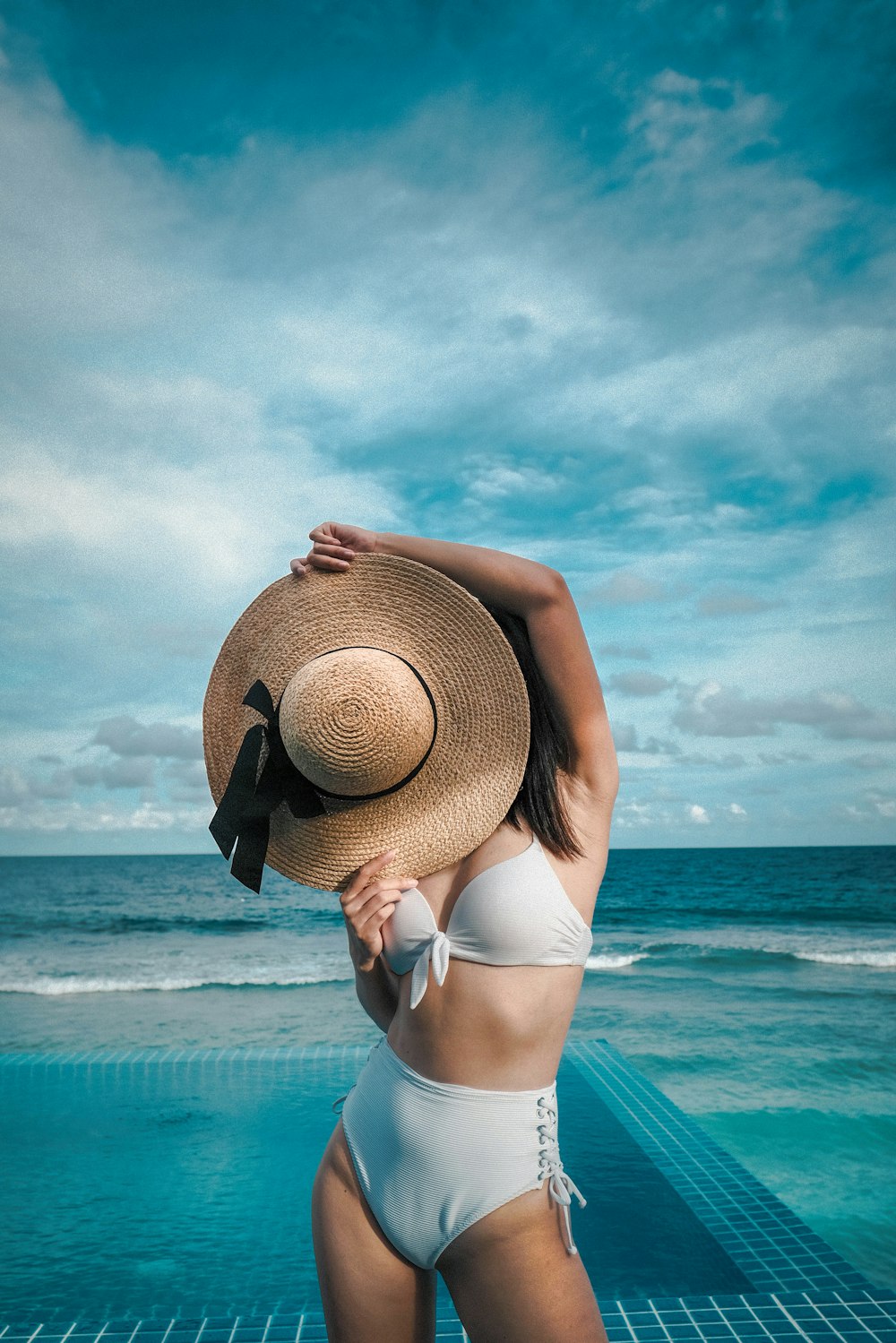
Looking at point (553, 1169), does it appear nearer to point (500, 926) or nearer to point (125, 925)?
point (500, 926)

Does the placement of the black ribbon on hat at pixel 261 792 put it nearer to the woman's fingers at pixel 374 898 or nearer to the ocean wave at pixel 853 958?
the woman's fingers at pixel 374 898

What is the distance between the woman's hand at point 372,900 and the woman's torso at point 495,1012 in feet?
0.25

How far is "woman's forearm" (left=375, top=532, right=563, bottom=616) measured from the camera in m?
1.39

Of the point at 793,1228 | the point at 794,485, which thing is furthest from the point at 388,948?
the point at 794,485

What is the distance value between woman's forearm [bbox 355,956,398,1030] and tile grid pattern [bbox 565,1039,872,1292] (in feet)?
9.83

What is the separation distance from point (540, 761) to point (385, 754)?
0.28 meters

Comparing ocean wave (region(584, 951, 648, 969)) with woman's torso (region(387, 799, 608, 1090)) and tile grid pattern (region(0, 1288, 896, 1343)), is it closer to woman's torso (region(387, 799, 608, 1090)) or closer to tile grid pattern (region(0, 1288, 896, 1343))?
tile grid pattern (region(0, 1288, 896, 1343))

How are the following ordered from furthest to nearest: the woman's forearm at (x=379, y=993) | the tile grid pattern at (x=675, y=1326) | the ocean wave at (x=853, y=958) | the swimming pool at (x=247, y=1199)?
the ocean wave at (x=853, y=958), the swimming pool at (x=247, y=1199), the tile grid pattern at (x=675, y=1326), the woman's forearm at (x=379, y=993)

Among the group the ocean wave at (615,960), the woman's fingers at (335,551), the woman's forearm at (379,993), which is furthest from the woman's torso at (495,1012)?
the ocean wave at (615,960)

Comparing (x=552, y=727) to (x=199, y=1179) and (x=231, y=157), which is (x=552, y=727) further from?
(x=231, y=157)

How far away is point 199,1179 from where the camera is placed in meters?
5.05

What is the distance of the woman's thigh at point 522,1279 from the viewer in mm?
1215

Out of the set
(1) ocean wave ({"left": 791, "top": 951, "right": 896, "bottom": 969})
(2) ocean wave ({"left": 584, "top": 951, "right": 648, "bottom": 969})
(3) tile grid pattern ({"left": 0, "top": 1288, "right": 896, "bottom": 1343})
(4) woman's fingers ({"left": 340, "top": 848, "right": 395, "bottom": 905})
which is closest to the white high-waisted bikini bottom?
(4) woman's fingers ({"left": 340, "top": 848, "right": 395, "bottom": 905})

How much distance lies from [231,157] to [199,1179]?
7122 mm
